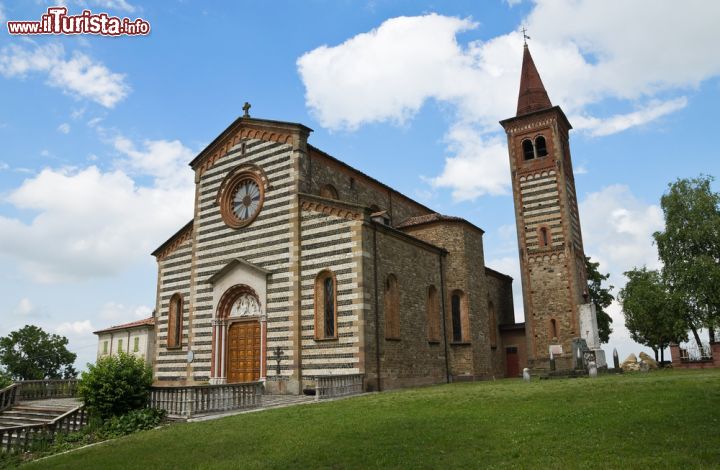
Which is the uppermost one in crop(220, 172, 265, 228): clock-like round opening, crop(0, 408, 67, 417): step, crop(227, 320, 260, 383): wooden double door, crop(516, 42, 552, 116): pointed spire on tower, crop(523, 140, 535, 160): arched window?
crop(516, 42, 552, 116): pointed spire on tower

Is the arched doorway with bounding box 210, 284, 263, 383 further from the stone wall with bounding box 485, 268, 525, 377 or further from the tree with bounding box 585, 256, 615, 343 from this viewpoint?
the tree with bounding box 585, 256, 615, 343

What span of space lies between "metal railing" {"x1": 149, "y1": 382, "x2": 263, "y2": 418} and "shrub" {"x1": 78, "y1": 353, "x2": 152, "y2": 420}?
45 centimetres

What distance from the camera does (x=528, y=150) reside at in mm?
34188

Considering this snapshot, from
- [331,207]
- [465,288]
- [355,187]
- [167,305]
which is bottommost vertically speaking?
[167,305]

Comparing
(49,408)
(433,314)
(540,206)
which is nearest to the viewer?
(49,408)

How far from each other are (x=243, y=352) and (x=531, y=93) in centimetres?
2458

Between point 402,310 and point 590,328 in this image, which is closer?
point 402,310

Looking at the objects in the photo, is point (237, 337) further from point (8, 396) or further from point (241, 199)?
point (8, 396)

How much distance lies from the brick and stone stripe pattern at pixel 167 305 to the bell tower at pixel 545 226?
18.4 meters

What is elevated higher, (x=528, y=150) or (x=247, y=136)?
(x=528, y=150)

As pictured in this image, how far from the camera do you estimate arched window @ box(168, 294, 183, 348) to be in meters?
26.8

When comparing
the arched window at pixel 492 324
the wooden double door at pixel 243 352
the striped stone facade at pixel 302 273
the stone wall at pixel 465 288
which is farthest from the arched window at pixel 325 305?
the arched window at pixel 492 324

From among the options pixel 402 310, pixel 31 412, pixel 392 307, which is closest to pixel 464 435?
pixel 392 307

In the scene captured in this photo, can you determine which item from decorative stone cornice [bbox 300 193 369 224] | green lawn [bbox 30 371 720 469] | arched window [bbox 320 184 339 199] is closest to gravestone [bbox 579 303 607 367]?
green lawn [bbox 30 371 720 469]
